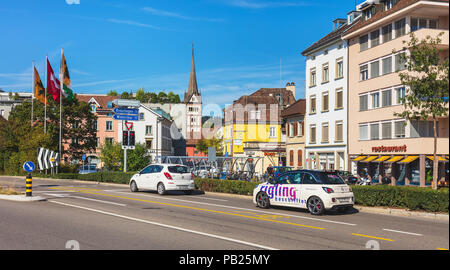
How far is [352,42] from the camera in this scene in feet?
145

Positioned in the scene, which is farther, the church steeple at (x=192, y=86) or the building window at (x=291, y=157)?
the church steeple at (x=192, y=86)

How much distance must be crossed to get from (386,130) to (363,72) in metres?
6.56

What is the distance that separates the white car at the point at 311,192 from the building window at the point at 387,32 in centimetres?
2606

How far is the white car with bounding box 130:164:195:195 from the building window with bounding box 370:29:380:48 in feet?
81.8

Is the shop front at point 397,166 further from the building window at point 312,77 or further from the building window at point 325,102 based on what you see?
the building window at point 312,77

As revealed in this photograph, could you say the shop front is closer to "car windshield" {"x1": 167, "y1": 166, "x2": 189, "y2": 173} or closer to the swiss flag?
"car windshield" {"x1": 167, "y1": 166, "x2": 189, "y2": 173}

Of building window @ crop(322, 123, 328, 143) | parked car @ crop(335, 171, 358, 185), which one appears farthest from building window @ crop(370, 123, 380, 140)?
building window @ crop(322, 123, 328, 143)

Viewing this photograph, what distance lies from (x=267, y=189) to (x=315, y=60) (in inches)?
1437

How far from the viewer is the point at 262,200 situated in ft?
58.2

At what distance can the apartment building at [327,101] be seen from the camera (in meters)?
45.8

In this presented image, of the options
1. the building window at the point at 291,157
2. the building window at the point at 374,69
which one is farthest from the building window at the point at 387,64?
the building window at the point at 291,157

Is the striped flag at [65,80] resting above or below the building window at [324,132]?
above
